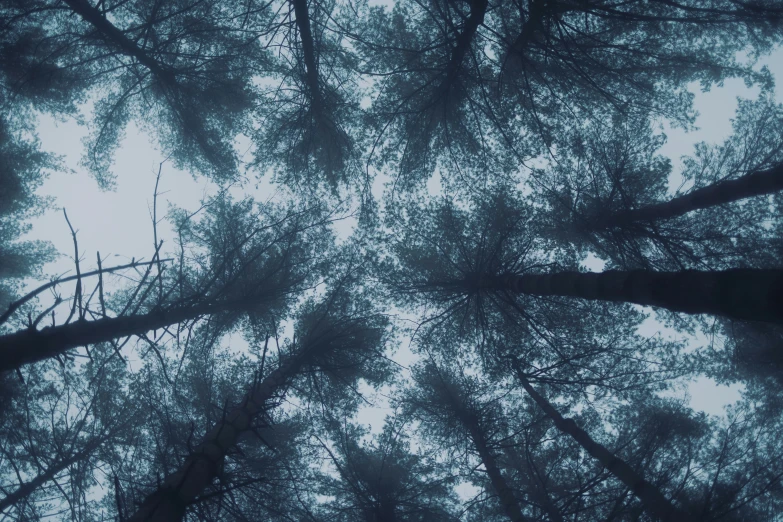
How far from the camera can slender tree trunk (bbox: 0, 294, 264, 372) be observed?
342 centimetres

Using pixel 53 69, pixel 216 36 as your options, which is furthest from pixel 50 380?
pixel 216 36

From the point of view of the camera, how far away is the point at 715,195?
5719 millimetres

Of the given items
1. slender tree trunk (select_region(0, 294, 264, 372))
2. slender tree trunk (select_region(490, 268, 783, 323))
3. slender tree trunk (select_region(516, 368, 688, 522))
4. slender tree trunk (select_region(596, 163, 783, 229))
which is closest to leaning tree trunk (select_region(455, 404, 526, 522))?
slender tree trunk (select_region(516, 368, 688, 522))

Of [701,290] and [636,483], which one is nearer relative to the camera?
[701,290]

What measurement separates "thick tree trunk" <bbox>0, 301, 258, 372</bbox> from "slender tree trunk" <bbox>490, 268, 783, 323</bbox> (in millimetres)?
4236

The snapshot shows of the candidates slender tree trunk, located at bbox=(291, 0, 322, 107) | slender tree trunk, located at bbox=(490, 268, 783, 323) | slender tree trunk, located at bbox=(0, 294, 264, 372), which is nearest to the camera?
slender tree trunk, located at bbox=(490, 268, 783, 323)

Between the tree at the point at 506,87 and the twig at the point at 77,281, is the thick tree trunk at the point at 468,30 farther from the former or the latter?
the twig at the point at 77,281

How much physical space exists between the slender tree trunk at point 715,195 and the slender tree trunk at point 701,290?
2.17 metres

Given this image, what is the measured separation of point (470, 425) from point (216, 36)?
7.84m

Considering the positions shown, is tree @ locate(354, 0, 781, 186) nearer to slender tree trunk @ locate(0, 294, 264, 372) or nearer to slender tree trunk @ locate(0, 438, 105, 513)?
slender tree trunk @ locate(0, 294, 264, 372)

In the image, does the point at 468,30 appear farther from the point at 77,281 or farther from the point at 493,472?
the point at 493,472

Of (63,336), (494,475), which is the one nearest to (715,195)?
(494,475)

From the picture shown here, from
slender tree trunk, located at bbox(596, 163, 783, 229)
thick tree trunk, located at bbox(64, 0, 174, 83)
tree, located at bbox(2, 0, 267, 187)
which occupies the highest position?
tree, located at bbox(2, 0, 267, 187)

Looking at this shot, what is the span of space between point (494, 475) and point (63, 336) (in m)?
5.20
